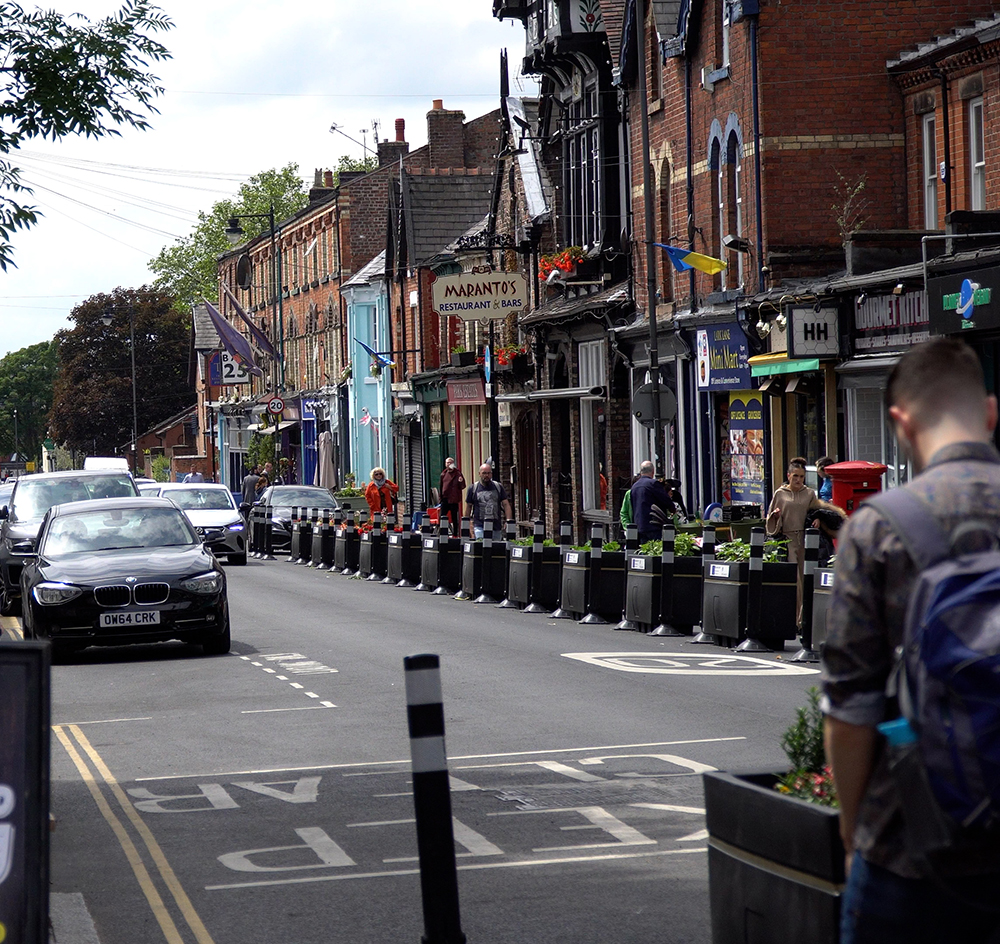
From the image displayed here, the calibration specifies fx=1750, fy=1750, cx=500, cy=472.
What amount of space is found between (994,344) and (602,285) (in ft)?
55.1

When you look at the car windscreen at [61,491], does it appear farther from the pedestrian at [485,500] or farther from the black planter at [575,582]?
the pedestrian at [485,500]

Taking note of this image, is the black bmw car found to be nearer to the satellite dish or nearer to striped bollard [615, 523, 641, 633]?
striped bollard [615, 523, 641, 633]

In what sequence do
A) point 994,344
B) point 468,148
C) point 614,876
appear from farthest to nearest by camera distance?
point 468,148 < point 994,344 < point 614,876

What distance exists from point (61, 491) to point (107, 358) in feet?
284

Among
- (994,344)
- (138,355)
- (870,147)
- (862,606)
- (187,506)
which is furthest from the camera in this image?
(138,355)

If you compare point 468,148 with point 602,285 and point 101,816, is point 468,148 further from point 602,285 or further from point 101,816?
point 101,816

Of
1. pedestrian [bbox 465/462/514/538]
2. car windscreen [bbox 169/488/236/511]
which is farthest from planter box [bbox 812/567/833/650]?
car windscreen [bbox 169/488/236/511]

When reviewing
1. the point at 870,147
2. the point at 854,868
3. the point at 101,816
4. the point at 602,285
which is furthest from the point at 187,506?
the point at 854,868

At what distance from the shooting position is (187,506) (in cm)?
3600

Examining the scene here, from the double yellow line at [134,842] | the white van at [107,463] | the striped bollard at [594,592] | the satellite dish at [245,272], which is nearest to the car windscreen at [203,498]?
the striped bollard at [594,592]

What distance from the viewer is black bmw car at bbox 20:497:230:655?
16.3m

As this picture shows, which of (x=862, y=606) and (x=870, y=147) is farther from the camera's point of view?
(x=870, y=147)

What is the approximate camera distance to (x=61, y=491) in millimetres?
24188

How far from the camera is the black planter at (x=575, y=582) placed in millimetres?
21094
